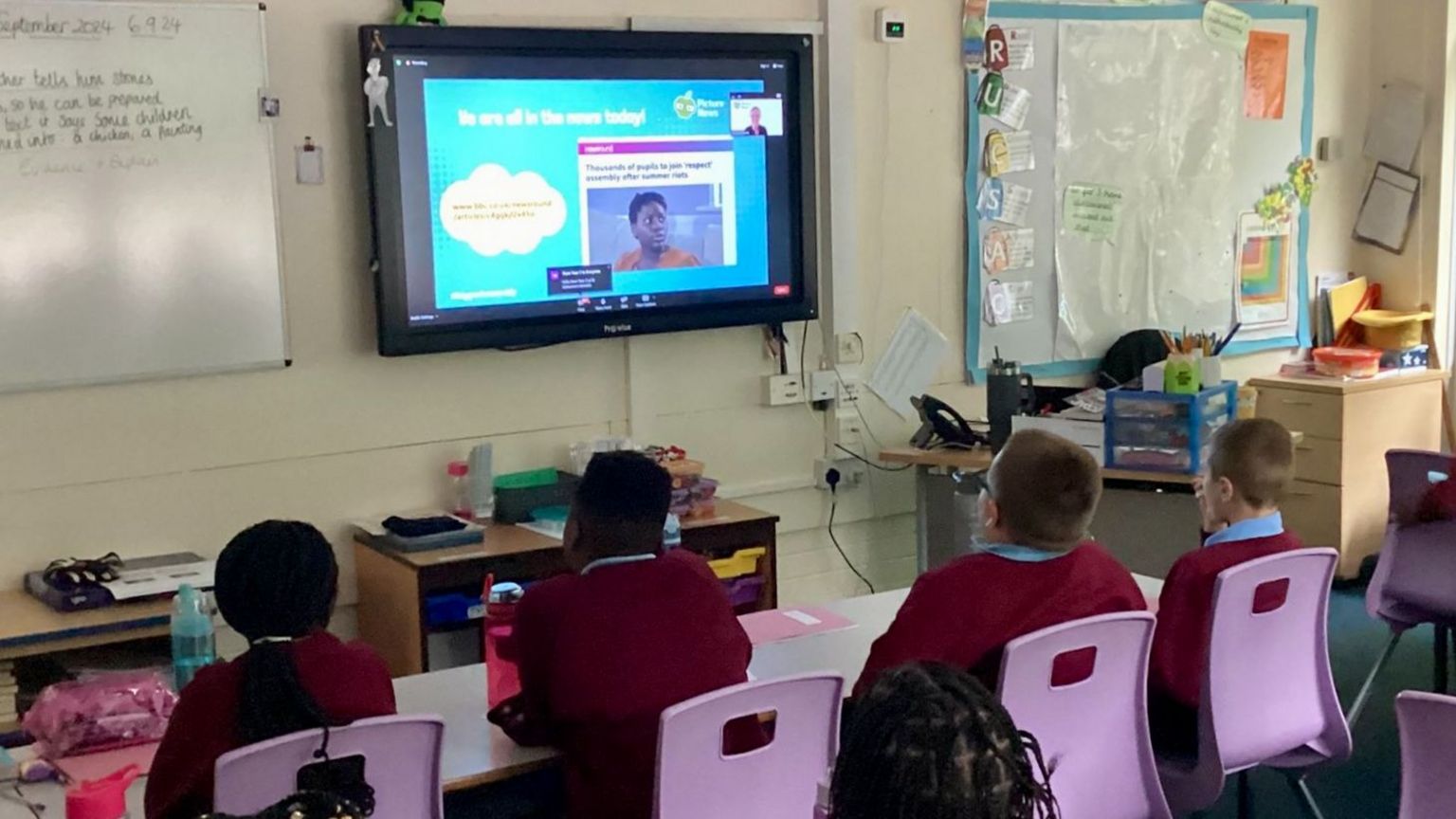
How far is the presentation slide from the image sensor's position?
417cm

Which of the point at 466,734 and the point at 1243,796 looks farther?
the point at 1243,796

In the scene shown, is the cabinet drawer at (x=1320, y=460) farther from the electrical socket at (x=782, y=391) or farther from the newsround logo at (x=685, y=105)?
the newsround logo at (x=685, y=105)

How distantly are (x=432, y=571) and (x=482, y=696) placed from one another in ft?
3.73

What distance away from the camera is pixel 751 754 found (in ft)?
7.70

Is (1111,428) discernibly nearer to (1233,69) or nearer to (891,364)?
(891,364)

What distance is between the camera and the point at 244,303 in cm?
396

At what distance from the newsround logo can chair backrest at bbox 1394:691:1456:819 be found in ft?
9.27

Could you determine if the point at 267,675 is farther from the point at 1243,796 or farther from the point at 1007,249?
the point at 1007,249

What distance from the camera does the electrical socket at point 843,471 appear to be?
502cm

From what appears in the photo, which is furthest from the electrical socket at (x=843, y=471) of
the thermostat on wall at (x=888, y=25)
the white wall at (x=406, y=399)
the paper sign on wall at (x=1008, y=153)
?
the thermostat on wall at (x=888, y=25)

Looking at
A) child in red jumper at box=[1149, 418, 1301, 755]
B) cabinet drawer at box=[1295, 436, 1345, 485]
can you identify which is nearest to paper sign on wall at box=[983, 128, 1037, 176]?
cabinet drawer at box=[1295, 436, 1345, 485]

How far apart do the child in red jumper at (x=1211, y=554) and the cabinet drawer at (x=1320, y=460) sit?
271cm

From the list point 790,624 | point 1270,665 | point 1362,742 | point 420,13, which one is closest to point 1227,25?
point 1362,742

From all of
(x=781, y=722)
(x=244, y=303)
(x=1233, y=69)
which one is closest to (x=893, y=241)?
(x=1233, y=69)
